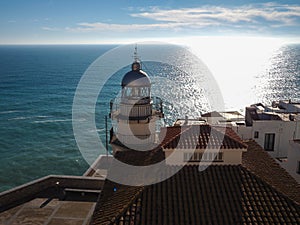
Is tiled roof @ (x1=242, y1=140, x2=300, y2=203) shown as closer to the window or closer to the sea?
the window

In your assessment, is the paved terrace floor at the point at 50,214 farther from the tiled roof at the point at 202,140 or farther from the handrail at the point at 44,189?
the tiled roof at the point at 202,140

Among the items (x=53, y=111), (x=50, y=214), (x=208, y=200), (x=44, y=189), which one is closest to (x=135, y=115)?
(x=50, y=214)

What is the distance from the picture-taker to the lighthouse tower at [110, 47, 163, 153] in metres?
20.5

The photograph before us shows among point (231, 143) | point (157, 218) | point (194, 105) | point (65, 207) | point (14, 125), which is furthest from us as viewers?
point (194, 105)

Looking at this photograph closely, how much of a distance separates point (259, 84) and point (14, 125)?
3677 inches

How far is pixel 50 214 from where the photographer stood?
19.9 m

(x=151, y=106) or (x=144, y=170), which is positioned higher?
(x=151, y=106)

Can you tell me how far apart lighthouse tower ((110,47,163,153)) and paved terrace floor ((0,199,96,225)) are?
4.33 meters

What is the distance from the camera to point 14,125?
63281mm

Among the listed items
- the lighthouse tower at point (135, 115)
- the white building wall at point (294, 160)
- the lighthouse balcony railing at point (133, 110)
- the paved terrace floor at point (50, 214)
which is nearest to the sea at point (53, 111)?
the paved terrace floor at point (50, 214)

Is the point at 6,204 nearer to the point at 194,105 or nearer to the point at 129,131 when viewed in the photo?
the point at 129,131

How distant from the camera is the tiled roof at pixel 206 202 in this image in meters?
10.8

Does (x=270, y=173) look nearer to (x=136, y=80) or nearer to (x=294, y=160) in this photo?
(x=294, y=160)

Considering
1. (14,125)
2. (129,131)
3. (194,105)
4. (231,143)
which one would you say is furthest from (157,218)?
(194,105)
